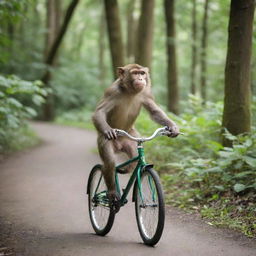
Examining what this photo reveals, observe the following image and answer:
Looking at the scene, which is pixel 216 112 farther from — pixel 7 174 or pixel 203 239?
pixel 7 174

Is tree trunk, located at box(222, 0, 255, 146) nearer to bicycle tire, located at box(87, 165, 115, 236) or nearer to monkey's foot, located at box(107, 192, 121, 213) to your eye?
bicycle tire, located at box(87, 165, 115, 236)

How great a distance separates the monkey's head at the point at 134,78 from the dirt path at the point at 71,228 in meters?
2.00

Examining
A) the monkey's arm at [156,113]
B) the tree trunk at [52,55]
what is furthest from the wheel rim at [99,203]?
the tree trunk at [52,55]

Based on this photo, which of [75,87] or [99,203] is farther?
[75,87]

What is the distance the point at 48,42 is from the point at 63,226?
1984cm

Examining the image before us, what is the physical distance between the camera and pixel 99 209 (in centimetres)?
566

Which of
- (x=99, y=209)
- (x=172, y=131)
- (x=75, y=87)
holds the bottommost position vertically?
(x=75, y=87)

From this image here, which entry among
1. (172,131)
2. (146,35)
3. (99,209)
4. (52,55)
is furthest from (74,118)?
(172,131)

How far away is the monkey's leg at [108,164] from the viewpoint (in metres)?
5.13

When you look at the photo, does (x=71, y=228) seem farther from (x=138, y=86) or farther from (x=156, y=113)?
(x=138, y=86)

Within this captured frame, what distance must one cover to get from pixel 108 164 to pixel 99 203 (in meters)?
0.74

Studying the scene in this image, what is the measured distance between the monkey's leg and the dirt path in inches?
26.8

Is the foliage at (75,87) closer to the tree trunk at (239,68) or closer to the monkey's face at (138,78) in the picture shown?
the tree trunk at (239,68)

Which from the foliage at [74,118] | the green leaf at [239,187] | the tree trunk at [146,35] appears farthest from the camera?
the foliage at [74,118]
